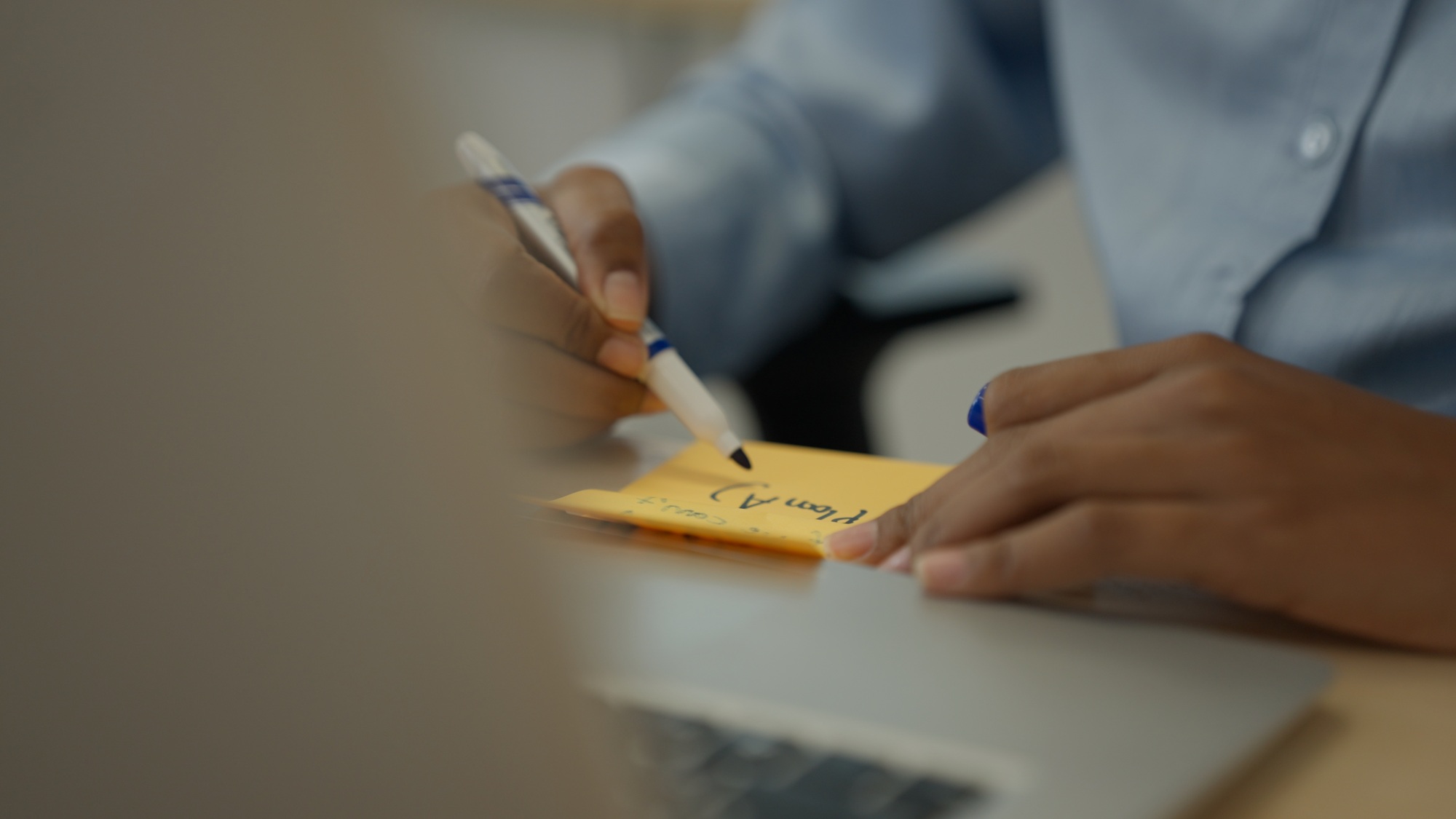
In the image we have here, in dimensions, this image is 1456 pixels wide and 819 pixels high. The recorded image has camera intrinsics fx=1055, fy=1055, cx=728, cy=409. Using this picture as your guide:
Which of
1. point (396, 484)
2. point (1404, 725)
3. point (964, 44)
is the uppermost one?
point (964, 44)

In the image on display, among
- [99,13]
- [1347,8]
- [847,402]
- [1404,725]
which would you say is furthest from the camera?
[847,402]

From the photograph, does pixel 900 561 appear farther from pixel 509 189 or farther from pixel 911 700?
pixel 509 189

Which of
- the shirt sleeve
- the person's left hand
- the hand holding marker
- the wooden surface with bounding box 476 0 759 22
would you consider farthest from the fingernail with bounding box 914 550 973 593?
the wooden surface with bounding box 476 0 759 22

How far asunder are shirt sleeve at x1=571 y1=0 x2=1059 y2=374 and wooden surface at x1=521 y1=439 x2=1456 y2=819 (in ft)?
1.39

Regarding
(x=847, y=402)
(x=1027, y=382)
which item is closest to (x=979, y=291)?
(x=847, y=402)

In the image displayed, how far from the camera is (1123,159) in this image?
54cm

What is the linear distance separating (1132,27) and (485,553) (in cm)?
52

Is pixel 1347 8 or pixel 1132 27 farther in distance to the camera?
pixel 1132 27

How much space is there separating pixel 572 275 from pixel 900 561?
19 centimetres

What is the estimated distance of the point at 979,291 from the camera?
622 mm

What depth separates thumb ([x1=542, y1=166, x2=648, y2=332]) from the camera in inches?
15.6

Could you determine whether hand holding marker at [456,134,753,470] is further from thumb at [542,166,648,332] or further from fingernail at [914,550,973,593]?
fingernail at [914,550,973,593]

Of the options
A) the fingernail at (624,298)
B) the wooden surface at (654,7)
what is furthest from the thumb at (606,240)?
the wooden surface at (654,7)

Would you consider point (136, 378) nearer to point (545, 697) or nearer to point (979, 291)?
point (545, 697)
